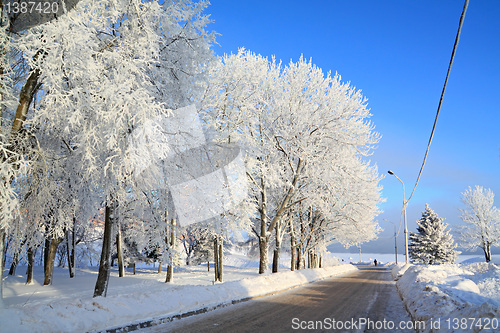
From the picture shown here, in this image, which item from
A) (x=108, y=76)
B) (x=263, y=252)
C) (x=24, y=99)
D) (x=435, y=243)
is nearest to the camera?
(x=24, y=99)

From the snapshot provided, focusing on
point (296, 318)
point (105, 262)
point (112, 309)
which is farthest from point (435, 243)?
point (112, 309)

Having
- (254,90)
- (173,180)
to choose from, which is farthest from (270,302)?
(254,90)

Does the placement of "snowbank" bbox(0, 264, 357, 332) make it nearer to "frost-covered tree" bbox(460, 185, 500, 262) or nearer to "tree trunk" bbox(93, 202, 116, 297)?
"tree trunk" bbox(93, 202, 116, 297)

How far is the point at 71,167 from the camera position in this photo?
31.8 ft

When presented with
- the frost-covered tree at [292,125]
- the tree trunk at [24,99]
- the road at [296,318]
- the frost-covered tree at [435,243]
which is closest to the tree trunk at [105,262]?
the road at [296,318]

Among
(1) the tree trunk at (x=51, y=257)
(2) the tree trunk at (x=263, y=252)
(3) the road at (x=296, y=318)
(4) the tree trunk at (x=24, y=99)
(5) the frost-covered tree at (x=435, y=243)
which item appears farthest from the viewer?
(5) the frost-covered tree at (x=435, y=243)

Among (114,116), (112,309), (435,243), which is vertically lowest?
(435,243)

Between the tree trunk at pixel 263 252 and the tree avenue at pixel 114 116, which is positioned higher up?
the tree avenue at pixel 114 116

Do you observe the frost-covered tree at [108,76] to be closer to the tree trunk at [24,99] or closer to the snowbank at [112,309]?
the tree trunk at [24,99]

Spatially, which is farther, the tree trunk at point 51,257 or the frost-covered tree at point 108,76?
the tree trunk at point 51,257

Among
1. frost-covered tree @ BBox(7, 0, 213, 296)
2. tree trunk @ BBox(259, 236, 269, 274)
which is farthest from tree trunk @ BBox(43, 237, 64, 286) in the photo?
tree trunk @ BBox(259, 236, 269, 274)

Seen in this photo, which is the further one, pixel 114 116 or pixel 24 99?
pixel 24 99

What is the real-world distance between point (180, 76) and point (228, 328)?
759 centimetres

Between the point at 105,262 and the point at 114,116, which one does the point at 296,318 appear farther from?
the point at 114,116
